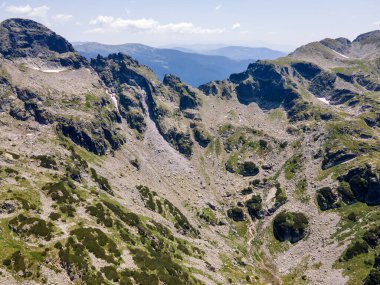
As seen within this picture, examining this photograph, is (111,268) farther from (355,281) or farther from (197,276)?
(355,281)

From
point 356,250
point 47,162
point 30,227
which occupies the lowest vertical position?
point 356,250

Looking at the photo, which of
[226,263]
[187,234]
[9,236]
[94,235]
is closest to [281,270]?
[226,263]

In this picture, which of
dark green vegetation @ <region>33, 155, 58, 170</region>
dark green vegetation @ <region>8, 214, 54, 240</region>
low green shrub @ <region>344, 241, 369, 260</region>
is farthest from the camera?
dark green vegetation @ <region>33, 155, 58, 170</region>

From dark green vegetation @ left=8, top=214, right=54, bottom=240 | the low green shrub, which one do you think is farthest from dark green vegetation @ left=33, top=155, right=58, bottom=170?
the low green shrub

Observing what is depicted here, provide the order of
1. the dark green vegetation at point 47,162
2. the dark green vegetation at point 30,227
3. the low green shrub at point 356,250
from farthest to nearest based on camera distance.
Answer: the dark green vegetation at point 47,162 → the low green shrub at point 356,250 → the dark green vegetation at point 30,227

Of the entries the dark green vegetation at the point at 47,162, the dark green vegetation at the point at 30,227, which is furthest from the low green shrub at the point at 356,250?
the dark green vegetation at the point at 47,162

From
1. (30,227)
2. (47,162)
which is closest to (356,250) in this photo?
(30,227)

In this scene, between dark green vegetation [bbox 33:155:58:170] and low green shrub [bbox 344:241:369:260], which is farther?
dark green vegetation [bbox 33:155:58:170]

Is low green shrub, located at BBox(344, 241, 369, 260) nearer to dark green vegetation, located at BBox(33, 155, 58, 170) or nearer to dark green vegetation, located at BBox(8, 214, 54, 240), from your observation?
dark green vegetation, located at BBox(8, 214, 54, 240)

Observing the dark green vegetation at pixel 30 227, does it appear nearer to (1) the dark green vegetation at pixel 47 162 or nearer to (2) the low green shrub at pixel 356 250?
(1) the dark green vegetation at pixel 47 162

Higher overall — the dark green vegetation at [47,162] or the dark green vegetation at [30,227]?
the dark green vegetation at [30,227]

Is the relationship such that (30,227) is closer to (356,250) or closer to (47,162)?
(47,162)
